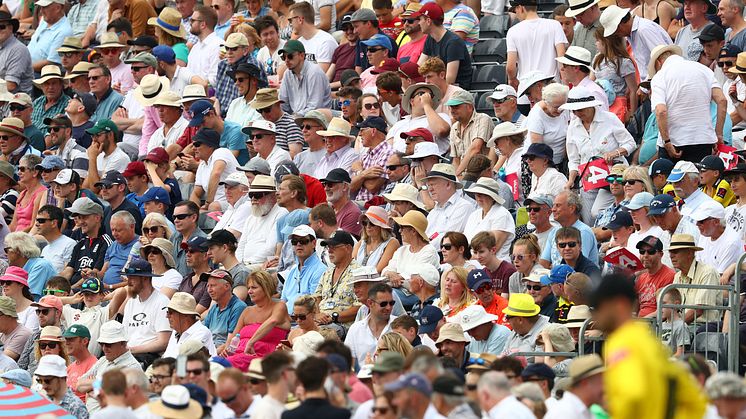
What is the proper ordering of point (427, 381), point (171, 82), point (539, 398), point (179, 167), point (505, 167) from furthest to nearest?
point (171, 82) < point (179, 167) < point (505, 167) < point (539, 398) < point (427, 381)

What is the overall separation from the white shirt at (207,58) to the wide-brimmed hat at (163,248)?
4.39 meters

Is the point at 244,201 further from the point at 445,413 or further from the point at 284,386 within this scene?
the point at 445,413

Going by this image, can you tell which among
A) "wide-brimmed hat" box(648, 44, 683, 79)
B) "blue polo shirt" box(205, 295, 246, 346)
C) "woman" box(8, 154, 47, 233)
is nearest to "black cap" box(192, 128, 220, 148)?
"woman" box(8, 154, 47, 233)

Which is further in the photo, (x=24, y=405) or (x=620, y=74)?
(x=620, y=74)

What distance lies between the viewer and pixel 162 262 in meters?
16.2

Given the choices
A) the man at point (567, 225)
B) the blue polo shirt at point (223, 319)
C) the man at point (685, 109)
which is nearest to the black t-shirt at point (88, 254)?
the blue polo shirt at point (223, 319)

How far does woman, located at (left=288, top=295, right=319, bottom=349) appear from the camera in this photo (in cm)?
1405

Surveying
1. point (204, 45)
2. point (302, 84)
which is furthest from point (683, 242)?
point (204, 45)

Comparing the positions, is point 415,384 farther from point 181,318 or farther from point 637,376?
point 181,318

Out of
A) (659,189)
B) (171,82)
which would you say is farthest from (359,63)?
(659,189)

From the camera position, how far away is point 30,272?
17.1m

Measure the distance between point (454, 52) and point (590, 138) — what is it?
2.77 m

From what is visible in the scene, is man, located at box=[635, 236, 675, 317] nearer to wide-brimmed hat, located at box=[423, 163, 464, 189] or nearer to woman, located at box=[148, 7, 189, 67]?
wide-brimmed hat, located at box=[423, 163, 464, 189]

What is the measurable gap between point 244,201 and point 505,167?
8.77 feet
